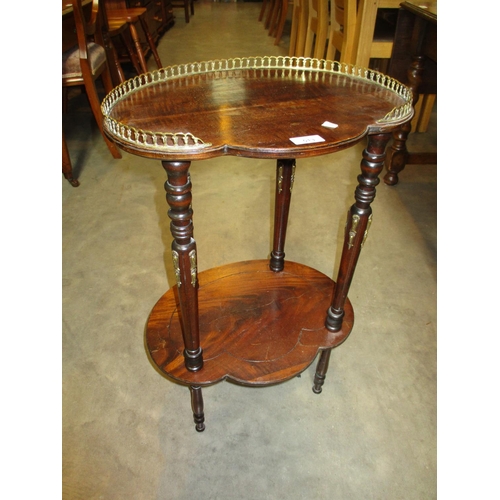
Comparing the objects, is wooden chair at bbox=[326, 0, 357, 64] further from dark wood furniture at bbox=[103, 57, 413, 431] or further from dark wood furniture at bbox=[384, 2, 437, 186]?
dark wood furniture at bbox=[103, 57, 413, 431]

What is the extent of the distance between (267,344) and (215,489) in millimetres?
390

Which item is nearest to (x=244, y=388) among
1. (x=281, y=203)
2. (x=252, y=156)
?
(x=281, y=203)

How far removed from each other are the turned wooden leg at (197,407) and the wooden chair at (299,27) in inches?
139

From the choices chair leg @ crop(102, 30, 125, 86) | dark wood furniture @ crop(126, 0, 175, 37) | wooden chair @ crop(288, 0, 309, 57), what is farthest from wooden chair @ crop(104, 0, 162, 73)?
wooden chair @ crop(288, 0, 309, 57)

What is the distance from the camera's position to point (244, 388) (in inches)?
51.9

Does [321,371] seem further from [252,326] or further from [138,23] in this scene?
[138,23]

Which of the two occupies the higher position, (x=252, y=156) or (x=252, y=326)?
(x=252, y=156)

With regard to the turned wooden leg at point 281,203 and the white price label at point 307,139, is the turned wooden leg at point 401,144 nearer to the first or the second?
the turned wooden leg at point 281,203

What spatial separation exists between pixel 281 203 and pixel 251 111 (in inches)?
16.9

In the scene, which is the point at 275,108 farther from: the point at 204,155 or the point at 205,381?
the point at 205,381

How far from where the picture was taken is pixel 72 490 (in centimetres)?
107

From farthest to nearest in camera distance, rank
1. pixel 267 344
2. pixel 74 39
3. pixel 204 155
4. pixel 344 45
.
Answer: pixel 344 45 → pixel 74 39 → pixel 267 344 → pixel 204 155

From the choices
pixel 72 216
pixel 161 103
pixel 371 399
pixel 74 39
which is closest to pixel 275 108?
pixel 161 103

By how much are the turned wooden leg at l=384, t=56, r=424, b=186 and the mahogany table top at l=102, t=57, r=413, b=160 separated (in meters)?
1.15
